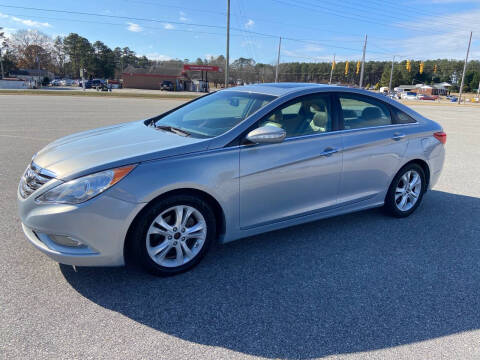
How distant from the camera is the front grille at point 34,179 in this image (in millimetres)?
2963

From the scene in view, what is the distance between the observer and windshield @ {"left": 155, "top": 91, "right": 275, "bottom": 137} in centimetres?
372

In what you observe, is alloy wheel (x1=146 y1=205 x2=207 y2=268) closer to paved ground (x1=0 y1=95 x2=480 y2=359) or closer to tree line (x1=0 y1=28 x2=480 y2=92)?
paved ground (x1=0 y1=95 x2=480 y2=359)

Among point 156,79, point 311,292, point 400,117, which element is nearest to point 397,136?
point 400,117

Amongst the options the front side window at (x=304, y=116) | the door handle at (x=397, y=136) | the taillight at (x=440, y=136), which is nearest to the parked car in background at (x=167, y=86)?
the taillight at (x=440, y=136)

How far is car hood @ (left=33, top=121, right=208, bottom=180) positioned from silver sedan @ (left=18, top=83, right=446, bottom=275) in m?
0.01

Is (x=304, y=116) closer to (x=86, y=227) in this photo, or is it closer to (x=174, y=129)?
(x=174, y=129)

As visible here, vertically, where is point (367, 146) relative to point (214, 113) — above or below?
below

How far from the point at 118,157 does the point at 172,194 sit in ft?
1.72

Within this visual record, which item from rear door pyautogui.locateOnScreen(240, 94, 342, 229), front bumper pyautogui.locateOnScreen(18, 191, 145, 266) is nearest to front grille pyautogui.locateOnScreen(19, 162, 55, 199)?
front bumper pyautogui.locateOnScreen(18, 191, 145, 266)

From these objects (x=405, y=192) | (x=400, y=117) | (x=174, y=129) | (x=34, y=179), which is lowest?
(x=405, y=192)

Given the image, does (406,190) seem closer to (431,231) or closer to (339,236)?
(431,231)

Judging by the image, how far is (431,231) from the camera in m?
4.43

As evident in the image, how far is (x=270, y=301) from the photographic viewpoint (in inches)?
115

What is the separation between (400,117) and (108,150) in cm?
356
